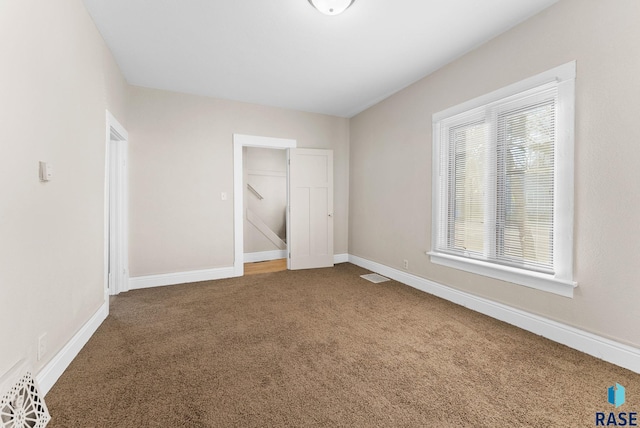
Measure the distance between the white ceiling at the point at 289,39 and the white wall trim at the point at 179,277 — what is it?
263 cm

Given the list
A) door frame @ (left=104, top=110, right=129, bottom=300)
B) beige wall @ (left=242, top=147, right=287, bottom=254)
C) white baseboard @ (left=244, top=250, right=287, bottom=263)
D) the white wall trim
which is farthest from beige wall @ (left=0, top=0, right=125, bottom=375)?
beige wall @ (left=242, top=147, right=287, bottom=254)

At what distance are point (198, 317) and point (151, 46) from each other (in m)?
2.80

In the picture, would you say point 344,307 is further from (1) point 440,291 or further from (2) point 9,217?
(2) point 9,217

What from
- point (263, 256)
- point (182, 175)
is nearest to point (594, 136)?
point (182, 175)

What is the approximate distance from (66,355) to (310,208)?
3563 mm

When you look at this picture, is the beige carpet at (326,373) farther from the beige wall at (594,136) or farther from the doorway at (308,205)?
the doorway at (308,205)

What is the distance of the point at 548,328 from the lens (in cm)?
233

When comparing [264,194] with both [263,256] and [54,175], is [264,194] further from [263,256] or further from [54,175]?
[54,175]

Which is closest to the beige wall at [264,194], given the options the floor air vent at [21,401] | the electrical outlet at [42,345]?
the electrical outlet at [42,345]

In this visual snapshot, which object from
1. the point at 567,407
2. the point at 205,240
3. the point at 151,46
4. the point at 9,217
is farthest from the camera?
the point at 205,240

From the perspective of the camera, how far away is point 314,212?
4973mm

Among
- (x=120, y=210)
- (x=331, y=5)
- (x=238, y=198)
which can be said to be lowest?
(x=120, y=210)

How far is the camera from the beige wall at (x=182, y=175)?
12.5ft

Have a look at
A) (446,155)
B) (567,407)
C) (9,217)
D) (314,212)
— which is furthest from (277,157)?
(567,407)
